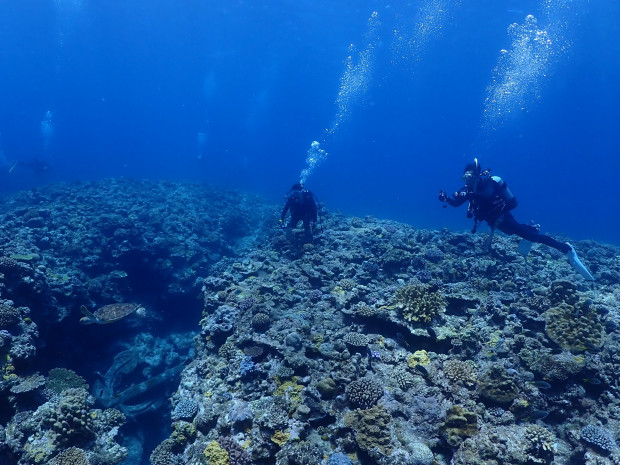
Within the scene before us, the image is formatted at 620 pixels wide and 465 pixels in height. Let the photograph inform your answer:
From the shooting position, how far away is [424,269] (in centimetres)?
1215

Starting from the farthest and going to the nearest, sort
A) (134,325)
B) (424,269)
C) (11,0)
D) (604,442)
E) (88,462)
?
(11,0), (134,325), (424,269), (88,462), (604,442)

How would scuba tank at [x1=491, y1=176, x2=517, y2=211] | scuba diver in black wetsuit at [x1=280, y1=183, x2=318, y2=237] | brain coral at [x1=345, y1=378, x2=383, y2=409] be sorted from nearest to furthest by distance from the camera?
brain coral at [x1=345, y1=378, x2=383, y2=409] → scuba tank at [x1=491, y1=176, x2=517, y2=211] → scuba diver in black wetsuit at [x1=280, y1=183, x2=318, y2=237]

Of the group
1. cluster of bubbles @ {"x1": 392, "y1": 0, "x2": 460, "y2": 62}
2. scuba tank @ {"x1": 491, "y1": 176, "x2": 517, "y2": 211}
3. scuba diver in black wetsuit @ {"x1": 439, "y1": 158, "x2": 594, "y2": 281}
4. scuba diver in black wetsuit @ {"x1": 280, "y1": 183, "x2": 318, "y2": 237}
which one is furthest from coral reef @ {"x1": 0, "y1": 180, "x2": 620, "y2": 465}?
cluster of bubbles @ {"x1": 392, "y1": 0, "x2": 460, "y2": 62}

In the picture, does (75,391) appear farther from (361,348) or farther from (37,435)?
(361,348)

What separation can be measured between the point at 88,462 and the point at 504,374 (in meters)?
8.19

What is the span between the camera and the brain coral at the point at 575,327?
7.08 meters

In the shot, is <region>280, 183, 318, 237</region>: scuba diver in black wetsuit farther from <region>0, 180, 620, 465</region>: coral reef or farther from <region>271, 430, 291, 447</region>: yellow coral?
<region>271, 430, 291, 447</region>: yellow coral

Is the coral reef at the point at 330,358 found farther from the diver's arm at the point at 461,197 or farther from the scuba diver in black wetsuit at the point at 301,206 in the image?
the diver's arm at the point at 461,197

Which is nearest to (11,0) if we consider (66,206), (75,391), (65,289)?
(66,206)

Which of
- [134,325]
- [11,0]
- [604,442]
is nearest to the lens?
[604,442]

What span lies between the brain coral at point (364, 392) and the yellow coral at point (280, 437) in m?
1.36

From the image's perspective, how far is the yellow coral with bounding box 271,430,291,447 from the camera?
227 inches

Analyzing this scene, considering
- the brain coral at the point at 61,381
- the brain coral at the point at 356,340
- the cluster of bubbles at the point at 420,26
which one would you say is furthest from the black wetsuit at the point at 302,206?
the cluster of bubbles at the point at 420,26

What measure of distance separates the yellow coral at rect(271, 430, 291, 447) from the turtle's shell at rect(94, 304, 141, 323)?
311 inches
